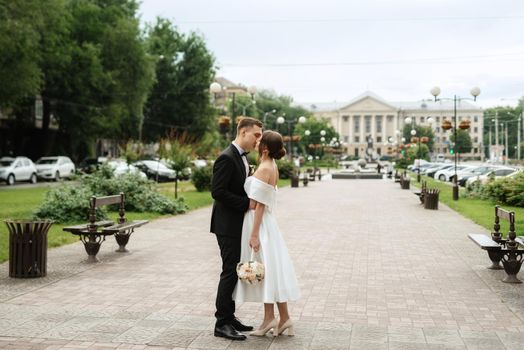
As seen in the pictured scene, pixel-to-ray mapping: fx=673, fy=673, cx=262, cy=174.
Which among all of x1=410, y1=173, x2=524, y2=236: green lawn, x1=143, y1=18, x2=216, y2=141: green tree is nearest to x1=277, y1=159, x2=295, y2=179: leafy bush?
x1=143, y1=18, x2=216, y2=141: green tree

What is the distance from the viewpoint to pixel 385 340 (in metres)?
5.84

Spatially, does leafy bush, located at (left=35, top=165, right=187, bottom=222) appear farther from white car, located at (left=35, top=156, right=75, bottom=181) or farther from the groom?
white car, located at (left=35, top=156, right=75, bottom=181)

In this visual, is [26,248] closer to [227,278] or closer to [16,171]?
[227,278]

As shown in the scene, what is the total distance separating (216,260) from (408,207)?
43.6ft

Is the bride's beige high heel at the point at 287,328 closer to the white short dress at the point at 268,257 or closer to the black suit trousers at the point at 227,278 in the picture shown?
the white short dress at the point at 268,257

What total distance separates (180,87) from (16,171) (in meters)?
25.2

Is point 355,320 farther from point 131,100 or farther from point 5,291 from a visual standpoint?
point 131,100

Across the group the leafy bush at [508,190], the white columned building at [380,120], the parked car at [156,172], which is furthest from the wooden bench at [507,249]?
the white columned building at [380,120]

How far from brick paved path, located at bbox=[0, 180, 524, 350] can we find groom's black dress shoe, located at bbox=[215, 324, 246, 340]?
79 millimetres

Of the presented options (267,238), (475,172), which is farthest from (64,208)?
(475,172)

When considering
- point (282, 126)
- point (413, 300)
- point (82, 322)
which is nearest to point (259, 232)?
point (82, 322)

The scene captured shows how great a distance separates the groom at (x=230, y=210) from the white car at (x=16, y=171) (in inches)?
1283

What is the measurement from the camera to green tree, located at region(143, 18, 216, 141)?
6019cm

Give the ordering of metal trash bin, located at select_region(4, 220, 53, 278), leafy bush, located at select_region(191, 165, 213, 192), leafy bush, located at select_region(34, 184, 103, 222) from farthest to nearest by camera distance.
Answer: leafy bush, located at select_region(191, 165, 213, 192) → leafy bush, located at select_region(34, 184, 103, 222) → metal trash bin, located at select_region(4, 220, 53, 278)
